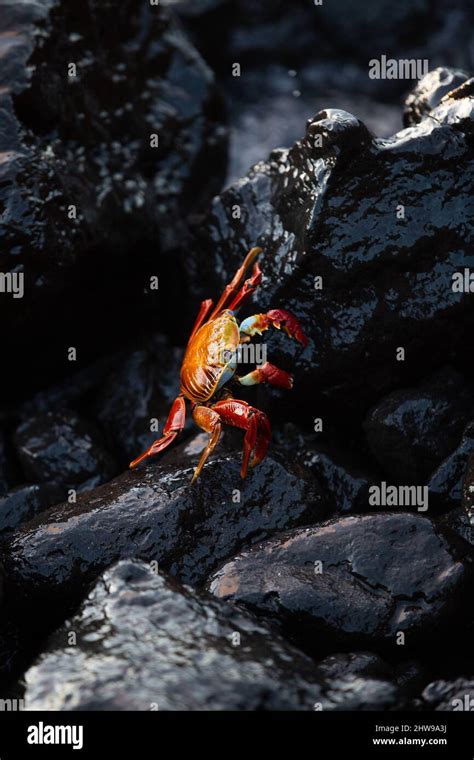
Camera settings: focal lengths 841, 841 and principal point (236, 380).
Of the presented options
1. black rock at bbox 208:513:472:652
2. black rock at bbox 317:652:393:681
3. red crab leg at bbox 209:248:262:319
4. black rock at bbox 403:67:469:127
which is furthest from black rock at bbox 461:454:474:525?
black rock at bbox 403:67:469:127

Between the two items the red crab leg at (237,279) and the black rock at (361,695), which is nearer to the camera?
the black rock at (361,695)

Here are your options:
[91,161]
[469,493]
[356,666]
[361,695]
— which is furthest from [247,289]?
[361,695]

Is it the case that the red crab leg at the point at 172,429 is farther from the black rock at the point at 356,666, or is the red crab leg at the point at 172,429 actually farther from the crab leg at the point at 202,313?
the black rock at the point at 356,666

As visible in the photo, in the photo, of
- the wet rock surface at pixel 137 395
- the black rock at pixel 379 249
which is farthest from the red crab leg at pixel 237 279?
the wet rock surface at pixel 137 395

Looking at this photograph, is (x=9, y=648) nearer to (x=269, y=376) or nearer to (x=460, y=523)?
(x=269, y=376)

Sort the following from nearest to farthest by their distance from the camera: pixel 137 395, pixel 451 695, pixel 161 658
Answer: pixel 161 658, pixel 451 695, pixel 137 395

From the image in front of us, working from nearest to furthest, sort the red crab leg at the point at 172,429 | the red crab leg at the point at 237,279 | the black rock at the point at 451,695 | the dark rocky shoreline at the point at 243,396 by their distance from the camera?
the black rock at the point at 451,695
the dark rocky shoreline at the point at 243,396
the red crab leg at the point at 172,429
the red crab leg at the point at 237,279
